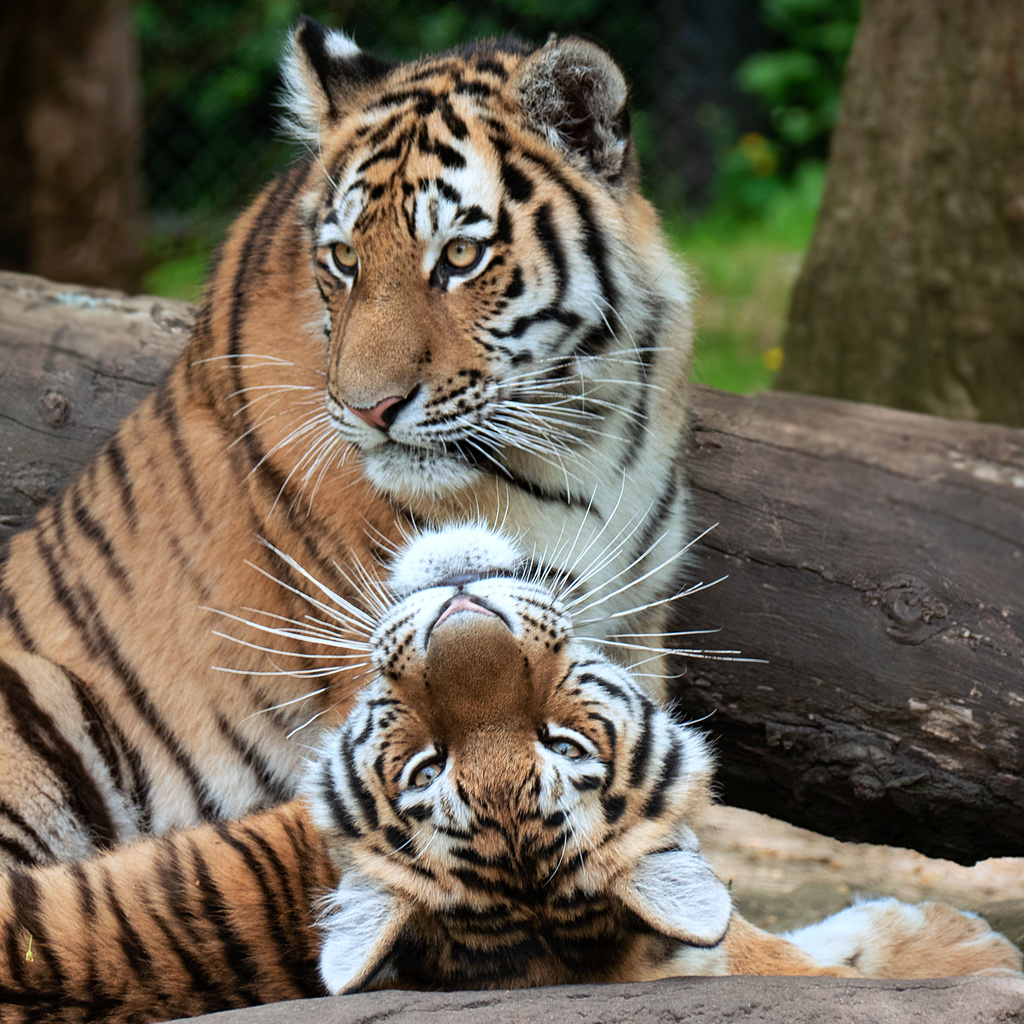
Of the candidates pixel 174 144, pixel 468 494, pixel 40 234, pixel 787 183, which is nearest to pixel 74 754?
pixel 468 494

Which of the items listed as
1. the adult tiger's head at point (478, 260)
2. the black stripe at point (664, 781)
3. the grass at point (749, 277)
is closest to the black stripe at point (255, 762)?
the adult tiger's head at point (478, 260)

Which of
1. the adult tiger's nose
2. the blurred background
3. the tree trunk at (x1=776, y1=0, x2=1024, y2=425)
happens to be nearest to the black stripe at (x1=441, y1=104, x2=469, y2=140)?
the adult tiger's nose

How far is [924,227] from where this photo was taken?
462cm

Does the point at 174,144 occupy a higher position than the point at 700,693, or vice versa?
the point at 174,144

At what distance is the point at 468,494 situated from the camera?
7.51 feet

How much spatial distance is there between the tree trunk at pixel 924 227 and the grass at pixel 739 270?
72cm

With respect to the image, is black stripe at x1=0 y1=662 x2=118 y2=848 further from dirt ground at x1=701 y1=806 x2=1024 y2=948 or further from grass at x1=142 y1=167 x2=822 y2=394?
grass at x1=142 y1=167 x2=822 y2=394

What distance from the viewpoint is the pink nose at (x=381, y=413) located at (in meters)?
2.05

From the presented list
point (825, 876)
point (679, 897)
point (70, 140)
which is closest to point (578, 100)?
point (679, 897)

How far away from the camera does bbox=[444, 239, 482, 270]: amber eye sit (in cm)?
212

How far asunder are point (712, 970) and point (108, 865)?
40.2 inches

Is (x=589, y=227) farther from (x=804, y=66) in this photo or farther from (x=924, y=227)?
(x=804, y=66)

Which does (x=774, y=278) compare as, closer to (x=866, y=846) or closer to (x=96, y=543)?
(x=866, y=846)

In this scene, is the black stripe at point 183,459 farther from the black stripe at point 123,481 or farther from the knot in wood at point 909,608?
the knot in wood at point 909,608
